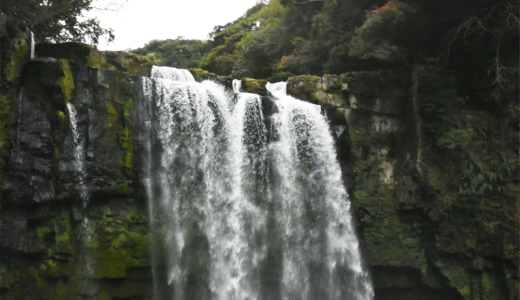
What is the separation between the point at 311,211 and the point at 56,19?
9648 mm

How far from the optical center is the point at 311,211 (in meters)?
10.9

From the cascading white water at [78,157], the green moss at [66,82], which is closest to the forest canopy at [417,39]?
the green moss at [66,82]

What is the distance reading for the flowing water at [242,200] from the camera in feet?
31.2

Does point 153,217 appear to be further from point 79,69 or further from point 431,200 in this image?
point 431,200

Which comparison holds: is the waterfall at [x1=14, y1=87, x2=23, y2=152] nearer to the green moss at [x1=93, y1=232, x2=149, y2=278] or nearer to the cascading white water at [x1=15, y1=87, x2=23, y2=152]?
the cascading white water at [x1=15, y1=87, x2=23, y2=152]

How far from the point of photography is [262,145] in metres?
11.0

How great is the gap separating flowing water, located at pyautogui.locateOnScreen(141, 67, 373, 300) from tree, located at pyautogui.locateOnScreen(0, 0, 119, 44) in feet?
9.19

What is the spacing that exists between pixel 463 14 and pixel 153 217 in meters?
12.0

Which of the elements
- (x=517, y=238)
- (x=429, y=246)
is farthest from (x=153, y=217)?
(x=517, y=238)

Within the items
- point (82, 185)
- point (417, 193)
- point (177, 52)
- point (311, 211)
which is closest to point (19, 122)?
point (82, 185)

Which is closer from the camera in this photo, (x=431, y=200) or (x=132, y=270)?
(x=132, y=270)

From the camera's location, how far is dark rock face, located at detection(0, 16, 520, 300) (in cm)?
805

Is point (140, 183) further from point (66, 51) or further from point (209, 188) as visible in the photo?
point (66, 51)

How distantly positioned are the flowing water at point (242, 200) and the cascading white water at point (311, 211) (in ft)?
0.10
